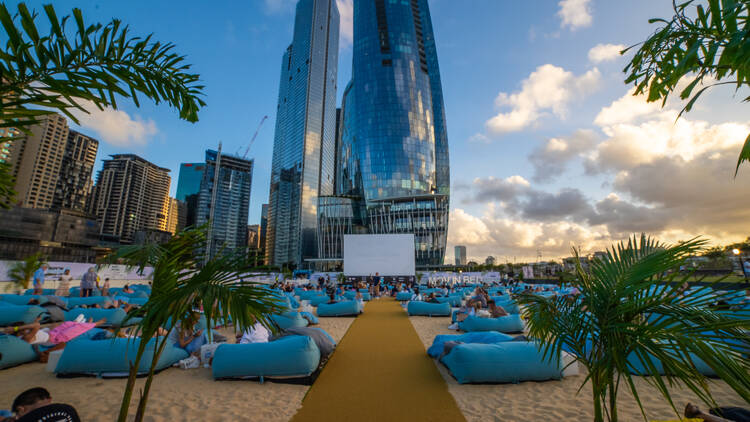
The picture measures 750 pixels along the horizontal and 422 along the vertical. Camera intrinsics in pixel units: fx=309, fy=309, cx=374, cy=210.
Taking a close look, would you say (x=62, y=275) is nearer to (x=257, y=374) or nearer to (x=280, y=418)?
(x=257, y=374)

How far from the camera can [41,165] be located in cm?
7700

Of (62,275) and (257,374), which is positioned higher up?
(62,275)

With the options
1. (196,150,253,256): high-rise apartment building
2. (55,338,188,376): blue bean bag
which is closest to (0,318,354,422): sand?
(55,338,188,376): blue bean bag

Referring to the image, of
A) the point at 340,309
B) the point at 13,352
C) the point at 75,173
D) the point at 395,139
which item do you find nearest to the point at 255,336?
the point at 13,352

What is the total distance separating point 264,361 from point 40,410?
278 cm

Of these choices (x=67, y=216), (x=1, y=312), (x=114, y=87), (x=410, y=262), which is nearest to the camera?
(x=114, y=87)

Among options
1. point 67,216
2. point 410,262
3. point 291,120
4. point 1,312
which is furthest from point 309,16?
point 1,312

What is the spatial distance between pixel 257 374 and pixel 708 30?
19.9ft

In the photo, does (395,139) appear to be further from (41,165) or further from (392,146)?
(41,165)

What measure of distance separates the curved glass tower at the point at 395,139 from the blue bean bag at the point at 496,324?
2239 inches

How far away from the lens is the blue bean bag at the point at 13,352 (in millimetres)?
4996

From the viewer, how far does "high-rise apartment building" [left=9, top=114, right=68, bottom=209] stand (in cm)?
7212

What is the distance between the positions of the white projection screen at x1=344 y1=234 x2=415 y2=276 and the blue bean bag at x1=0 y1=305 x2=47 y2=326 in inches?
1025

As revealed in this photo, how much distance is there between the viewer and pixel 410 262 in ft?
110
